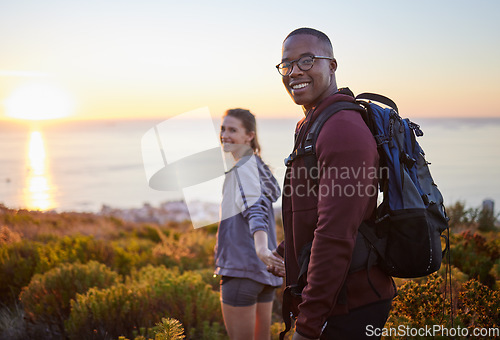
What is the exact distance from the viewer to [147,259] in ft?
27.5

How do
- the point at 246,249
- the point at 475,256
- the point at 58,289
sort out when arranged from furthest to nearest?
the point at 58,289
the point at 475,256
the point at 246,249

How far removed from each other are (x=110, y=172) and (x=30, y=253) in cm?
3520

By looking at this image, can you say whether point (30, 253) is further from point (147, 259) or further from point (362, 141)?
point (362, 141)

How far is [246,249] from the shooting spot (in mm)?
3260

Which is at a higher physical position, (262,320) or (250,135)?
(250,135)

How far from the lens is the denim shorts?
10.4 ft

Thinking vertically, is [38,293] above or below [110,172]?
below

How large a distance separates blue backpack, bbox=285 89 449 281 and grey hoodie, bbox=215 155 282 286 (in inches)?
49.1

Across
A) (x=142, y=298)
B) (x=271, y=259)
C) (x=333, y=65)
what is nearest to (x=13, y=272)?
(x=142, y=298)

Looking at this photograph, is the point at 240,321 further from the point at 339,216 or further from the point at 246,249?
the point at 339,216

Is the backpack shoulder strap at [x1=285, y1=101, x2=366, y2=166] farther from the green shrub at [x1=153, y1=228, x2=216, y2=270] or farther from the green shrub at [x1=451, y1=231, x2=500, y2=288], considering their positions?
the green shrub at [x1=153, y1=228, x2=216, y2=270]

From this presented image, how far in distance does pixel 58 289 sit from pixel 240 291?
3400mm

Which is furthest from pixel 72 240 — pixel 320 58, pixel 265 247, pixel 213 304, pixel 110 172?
pixel 110 172

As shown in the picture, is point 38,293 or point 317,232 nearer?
point 317,232
